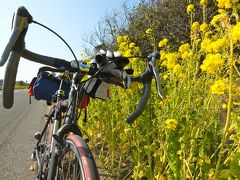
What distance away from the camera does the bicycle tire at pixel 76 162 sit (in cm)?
144

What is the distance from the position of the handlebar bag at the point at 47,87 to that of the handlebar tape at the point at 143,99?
2.20ft

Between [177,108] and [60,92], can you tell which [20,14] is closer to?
[60,92]

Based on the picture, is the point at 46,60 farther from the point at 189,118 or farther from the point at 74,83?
the point at 189,118

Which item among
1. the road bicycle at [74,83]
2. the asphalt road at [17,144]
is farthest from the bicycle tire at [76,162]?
the asphalt road at [17,144]

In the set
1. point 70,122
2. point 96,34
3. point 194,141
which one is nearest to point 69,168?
point 70,122

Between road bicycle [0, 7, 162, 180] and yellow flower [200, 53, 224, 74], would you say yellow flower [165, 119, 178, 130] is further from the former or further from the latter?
yellow flower [200, 53, 224, 74]

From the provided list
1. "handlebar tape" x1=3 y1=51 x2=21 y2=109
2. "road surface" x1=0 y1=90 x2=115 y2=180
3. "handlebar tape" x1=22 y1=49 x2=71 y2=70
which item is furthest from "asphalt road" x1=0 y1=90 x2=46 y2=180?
"handlebar tape" x1=3 y1=51 x2=21 y2=109

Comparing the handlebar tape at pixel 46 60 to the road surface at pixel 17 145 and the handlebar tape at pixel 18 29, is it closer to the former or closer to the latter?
the handlebar tape at pixel 18 29

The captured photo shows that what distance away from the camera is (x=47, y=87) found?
7.25 feet

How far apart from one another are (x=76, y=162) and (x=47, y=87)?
0.68 meters

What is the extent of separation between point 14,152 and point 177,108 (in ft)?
9.58

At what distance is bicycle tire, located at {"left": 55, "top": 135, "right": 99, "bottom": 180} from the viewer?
4.71 ft

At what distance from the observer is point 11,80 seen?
142 centimetres

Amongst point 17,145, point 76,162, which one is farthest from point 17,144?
point 76,162
